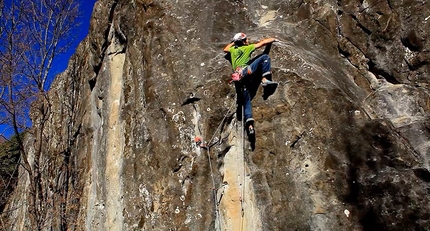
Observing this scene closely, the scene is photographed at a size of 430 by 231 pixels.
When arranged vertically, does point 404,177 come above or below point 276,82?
below

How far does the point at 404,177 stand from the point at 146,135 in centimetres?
571

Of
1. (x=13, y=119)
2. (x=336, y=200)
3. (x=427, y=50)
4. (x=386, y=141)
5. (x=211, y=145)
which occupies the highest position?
(x=13, y=119)

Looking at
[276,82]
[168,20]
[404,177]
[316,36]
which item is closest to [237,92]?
[276,82]

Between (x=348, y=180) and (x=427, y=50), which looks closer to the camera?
(x=348, y=180)

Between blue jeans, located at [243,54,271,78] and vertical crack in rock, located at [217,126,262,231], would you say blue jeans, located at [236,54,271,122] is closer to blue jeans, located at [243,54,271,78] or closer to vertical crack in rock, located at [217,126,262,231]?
blue jeans, located at [243,54,271,78]

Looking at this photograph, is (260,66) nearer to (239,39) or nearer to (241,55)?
(241,55)

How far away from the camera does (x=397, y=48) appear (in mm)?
8094

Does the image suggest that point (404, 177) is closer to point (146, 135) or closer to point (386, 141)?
point (386, 141)

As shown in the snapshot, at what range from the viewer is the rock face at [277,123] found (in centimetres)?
672

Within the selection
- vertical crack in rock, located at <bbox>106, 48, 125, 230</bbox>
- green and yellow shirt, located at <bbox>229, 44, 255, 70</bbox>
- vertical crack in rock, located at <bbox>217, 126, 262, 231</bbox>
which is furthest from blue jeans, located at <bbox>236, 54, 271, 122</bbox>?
vertical crack in rock, located at <bbox>106, 48, 125, 230</bbox>

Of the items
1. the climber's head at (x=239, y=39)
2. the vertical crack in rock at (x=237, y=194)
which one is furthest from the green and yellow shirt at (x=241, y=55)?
the vertical crack in rock at (x=237, y=194)

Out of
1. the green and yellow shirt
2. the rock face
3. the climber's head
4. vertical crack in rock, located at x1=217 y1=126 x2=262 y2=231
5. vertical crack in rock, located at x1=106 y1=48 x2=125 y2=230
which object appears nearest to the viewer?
the rock face

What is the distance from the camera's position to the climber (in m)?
7.86

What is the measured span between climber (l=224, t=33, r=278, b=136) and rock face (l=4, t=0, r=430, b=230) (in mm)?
235
